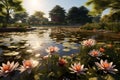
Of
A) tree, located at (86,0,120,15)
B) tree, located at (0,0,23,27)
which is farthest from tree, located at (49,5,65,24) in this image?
tree, located at (86,0,120,15)

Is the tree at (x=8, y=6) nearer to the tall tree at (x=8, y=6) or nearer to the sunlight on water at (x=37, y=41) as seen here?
the tall tree at (x=8, y=6)

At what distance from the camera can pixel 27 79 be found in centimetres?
287

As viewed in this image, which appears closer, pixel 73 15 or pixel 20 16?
pixel 73 15

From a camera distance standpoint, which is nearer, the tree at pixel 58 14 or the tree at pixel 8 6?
the tree at pixel 8 6

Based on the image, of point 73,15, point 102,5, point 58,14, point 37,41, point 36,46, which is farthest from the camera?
point 58,14

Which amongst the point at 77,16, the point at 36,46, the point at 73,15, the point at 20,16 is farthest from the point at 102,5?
the point at 20,16

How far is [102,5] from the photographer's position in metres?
25.2

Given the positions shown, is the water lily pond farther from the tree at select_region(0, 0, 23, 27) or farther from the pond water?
the tree at select_region(0, 0, 23, 27)

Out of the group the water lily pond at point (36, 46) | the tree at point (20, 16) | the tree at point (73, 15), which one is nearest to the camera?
the water lily pond at point (36, 46)

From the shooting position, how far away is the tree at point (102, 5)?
893 inches

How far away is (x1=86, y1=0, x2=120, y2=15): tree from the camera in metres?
22.7

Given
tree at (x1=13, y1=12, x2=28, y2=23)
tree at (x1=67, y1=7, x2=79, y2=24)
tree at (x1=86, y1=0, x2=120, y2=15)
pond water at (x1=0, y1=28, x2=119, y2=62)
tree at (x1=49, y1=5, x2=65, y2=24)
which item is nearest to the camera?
pond water at (x1=0, y1=28, x2=119, y2=62)

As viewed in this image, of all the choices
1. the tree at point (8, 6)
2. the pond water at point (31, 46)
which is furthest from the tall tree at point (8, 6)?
the pond water at point (31, 46)

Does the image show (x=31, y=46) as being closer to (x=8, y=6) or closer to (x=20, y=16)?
(x=8, y=6)
